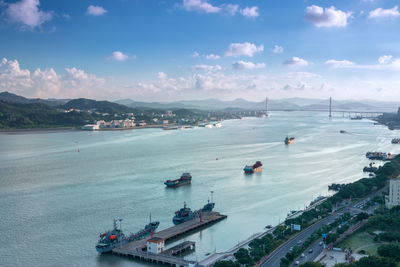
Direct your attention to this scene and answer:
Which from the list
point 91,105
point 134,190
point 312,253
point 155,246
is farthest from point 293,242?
point 91,105

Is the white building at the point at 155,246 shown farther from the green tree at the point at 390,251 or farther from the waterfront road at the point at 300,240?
the green tree at the point at 390,251

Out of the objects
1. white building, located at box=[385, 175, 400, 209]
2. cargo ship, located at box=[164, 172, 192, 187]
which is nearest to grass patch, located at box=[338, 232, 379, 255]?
white building, located at box=[385, 175, 400, 209]

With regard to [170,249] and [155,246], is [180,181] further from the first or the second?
[155,246]

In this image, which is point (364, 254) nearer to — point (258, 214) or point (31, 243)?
point (258, 214)

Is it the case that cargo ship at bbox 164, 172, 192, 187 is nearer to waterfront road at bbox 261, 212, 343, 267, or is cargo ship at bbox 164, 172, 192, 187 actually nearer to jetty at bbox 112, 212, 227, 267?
jetty at bbox 112, 212, 227, 267

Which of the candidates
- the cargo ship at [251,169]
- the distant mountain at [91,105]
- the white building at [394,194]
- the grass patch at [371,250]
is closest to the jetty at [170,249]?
the grass patch at [371,250]

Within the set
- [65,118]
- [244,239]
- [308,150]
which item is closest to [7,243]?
[244,239]
